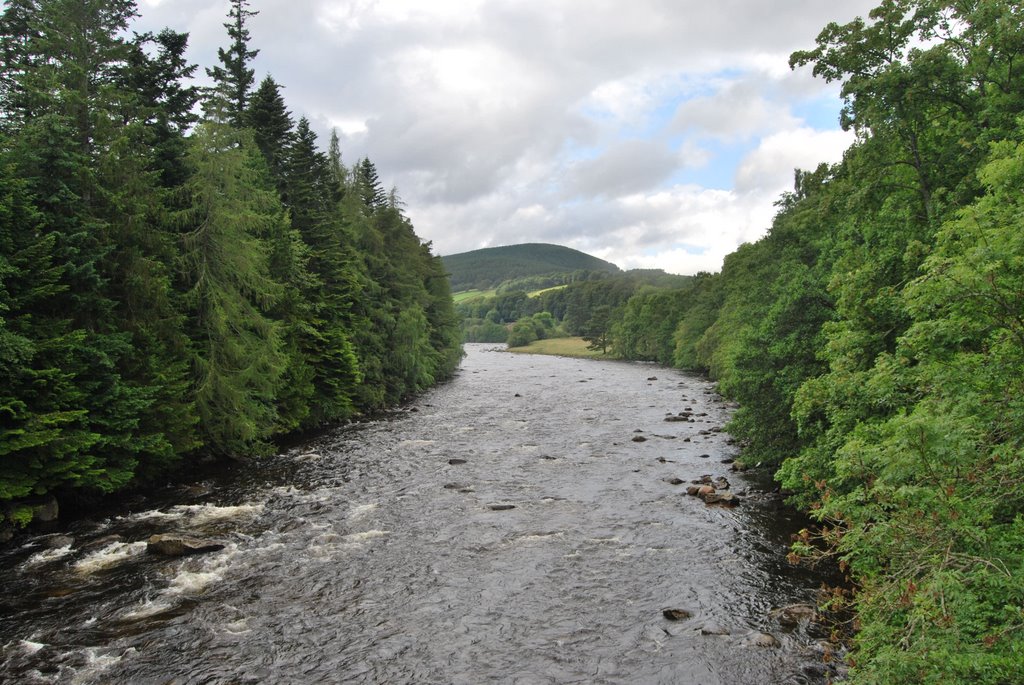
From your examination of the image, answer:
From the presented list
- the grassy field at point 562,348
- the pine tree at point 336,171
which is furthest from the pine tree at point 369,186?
the grassy field at point 562,348

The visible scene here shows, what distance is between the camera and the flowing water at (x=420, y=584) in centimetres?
1329

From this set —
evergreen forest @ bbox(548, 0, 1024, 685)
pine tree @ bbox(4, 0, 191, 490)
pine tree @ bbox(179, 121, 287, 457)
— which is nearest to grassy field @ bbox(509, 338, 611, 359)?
evergreen forest @ bbox(548, 0, 1024, 685)

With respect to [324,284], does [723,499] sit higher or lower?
lower

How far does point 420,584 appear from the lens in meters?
17.3

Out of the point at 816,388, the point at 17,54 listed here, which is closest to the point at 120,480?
the point at 17,54

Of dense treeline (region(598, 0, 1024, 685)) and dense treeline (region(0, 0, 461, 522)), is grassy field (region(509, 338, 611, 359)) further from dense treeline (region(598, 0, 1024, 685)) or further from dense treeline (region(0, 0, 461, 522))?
dense treeline (region(598, 0, 1024, 685))

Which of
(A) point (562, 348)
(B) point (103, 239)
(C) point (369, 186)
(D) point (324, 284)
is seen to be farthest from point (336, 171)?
(A) point (562, 348)

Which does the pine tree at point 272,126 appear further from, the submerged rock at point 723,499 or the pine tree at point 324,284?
the submerged rock at point 723,499

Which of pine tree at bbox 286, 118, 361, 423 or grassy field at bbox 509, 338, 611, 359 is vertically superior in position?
pine tree at bbox 286, 118, 361, 423

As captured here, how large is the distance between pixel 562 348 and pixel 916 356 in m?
152

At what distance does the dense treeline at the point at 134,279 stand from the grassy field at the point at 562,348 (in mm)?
105651

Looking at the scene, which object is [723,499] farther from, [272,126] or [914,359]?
[272,126]

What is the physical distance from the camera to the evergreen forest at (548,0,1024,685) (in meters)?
9.04

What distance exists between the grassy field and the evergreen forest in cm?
10704
